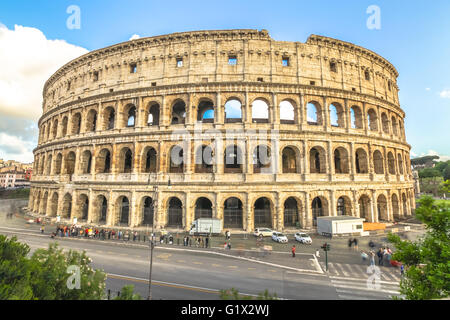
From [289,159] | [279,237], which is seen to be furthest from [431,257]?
[289,159]

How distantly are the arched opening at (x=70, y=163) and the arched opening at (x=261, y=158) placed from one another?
86.9 feet

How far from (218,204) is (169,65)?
1847 cm

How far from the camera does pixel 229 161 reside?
28.0 meters

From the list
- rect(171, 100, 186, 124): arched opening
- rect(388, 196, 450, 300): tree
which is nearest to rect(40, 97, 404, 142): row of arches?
rect(171, 100, 186, 124): arched opening

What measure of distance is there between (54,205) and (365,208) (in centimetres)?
4380

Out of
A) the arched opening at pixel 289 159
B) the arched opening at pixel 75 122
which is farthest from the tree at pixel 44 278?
the arched opening at pixel 75 122

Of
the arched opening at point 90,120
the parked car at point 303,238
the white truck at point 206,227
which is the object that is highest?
the arched opening at point 90,120

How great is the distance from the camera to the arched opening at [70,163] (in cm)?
3077

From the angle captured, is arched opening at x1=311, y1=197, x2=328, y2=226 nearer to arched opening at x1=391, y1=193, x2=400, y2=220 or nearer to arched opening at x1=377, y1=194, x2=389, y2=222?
arched opening at x1=377, y1=194, x2=389, y2=222

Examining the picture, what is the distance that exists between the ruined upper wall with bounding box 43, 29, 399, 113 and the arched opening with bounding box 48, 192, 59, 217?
1561cm

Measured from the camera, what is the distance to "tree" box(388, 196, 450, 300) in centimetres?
636

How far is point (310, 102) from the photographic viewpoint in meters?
27.1

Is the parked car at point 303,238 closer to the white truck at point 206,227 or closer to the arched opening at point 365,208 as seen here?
the white truck at point 206,227
